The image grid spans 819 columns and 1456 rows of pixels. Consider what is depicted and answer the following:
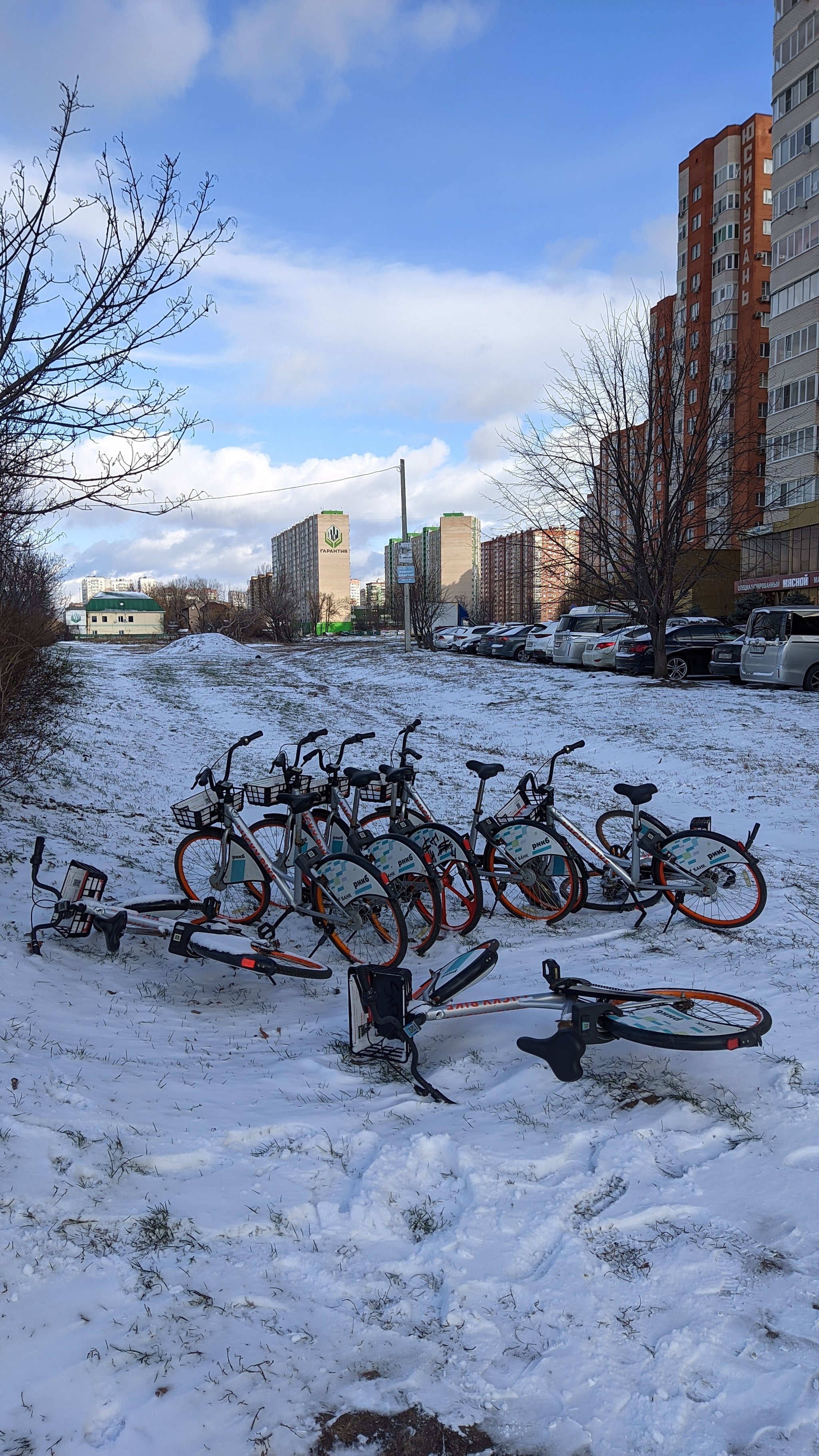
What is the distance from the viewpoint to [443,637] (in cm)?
4478

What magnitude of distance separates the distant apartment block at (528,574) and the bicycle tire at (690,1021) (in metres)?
16.5

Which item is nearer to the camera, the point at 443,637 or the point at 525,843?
the point at 525,843

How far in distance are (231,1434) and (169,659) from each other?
97.0ft

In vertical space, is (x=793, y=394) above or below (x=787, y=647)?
above

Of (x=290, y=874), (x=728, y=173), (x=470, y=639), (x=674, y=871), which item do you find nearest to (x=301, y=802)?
(x=290, y=874)

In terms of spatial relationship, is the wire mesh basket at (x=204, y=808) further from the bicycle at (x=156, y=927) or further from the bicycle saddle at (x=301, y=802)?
the bicycle at (x=156, y=927)

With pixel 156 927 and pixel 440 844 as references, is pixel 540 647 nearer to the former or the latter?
pixel 440 844

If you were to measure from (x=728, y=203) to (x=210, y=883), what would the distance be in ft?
212

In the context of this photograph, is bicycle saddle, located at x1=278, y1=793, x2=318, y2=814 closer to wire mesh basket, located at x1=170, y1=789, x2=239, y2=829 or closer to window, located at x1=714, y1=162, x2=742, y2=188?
wire mesh basket, located at x1=170, y1=789, x2=239, y2=829

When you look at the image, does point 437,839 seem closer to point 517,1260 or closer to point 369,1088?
point 369,1088

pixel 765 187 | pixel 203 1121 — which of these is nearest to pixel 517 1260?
pixel 203 1121

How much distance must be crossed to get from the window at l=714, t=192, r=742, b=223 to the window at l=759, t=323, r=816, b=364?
1967 centimetres

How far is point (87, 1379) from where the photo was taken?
2.03 metres

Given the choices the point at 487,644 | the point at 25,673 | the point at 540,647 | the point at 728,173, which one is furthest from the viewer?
the point at 728,173
